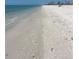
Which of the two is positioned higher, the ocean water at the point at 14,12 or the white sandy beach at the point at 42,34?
the ocean water at the point at 14,12

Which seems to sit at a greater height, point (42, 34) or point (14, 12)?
point (14, 12)

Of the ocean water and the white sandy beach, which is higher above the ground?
the ocean water

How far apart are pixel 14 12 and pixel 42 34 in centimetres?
28

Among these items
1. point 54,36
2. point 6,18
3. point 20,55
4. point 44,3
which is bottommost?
point 20,55

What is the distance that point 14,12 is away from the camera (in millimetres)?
1036

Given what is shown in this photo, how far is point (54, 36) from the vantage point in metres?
1.04

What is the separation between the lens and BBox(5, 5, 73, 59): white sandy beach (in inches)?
40.9

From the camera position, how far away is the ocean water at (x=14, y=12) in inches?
41.0

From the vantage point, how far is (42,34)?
41.1 inches

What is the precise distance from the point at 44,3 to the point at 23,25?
240 mm

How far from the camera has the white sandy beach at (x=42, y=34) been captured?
40.9 inches

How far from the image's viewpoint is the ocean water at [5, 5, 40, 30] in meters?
1.04
